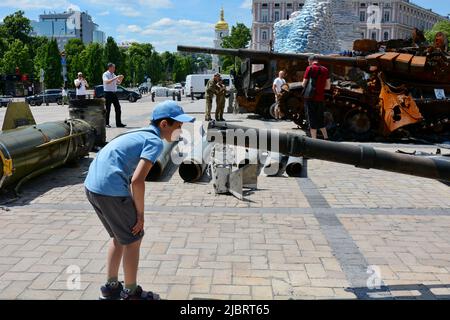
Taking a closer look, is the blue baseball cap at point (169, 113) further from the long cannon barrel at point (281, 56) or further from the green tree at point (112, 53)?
the green tree at point (112, 53)

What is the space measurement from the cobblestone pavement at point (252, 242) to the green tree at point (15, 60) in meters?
60.6

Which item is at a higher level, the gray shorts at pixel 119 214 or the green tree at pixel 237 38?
the green tree at pixel 237 38

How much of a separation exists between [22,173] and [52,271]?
3.03 m

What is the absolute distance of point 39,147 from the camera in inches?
286

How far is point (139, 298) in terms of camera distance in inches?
140

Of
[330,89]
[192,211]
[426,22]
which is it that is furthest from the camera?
[426,22]

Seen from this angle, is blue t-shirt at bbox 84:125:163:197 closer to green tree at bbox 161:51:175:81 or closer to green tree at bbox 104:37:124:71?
green tree at bbox 104:37:124:71

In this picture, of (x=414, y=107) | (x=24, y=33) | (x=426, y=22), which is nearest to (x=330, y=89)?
(x=414, y=107)

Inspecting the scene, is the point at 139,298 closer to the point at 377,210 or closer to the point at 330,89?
the point at 377,210

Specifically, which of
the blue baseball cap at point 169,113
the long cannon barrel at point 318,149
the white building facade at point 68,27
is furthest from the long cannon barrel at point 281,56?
the white building facade at point 68,27

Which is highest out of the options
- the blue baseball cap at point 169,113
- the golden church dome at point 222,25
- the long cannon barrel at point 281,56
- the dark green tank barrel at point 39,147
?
the golden church dome at point 222,25

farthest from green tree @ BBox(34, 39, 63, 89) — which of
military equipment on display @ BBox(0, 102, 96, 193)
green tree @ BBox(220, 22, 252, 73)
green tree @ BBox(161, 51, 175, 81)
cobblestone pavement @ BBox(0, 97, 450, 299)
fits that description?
green tree @ BBox(161, 51, 175, 81)

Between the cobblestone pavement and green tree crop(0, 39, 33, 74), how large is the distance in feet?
199

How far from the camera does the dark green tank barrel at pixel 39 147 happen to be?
6.55m
